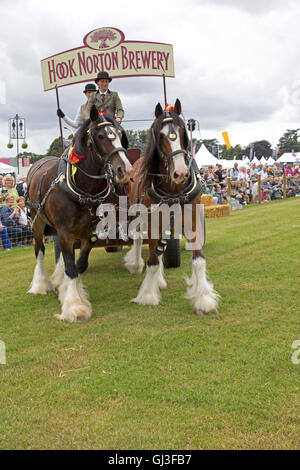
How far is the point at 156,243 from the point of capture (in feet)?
16.9

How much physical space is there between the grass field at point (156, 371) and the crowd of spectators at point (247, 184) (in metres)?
11.3

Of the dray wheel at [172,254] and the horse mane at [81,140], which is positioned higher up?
the horse mane at [81,140]

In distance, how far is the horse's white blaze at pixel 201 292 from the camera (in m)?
4.70

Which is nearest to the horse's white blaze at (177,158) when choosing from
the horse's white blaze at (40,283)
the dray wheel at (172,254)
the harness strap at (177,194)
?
the harness strap at (177,194)

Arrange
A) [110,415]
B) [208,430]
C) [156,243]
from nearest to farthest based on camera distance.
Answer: [208,430] < [110,415] < [156,243]

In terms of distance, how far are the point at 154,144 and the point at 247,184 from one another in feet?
49.7

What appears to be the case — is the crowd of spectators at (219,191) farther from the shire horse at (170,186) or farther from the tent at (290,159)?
the tent at (290,159)

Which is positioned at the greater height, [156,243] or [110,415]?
[156,243]

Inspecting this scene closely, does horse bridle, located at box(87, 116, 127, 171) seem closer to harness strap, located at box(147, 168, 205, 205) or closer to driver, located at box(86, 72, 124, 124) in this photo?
harness strap, located at box(147, 168, 205, 205)

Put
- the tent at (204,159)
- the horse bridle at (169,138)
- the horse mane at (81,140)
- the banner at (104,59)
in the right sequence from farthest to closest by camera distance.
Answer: the tent at (204,159), the banner at (104,59), the horse mane at (81,140), the horse bridle at (169,138)
